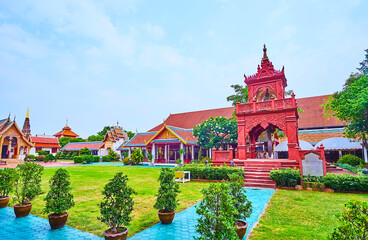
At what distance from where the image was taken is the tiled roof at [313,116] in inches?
960

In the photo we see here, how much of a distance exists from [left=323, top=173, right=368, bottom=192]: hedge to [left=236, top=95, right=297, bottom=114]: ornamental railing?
196 inches

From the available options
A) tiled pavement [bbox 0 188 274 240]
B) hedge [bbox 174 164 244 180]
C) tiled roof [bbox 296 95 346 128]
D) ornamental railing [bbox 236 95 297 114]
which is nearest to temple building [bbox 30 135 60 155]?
hedge [bbox 174 164 244 180]

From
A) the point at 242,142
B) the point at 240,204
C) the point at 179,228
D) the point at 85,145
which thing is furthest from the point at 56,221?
the point at 85,145

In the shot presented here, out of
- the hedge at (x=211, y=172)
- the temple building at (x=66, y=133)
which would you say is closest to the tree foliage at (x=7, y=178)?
the hedge at (x=211, y=172)

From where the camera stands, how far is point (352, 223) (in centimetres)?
229

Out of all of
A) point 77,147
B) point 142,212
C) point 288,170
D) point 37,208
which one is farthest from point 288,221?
point 77,147

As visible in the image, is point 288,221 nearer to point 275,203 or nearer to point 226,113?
point 275,203

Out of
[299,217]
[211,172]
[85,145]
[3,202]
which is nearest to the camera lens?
[299,217]

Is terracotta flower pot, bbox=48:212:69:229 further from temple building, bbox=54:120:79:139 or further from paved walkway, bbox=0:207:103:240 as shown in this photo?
temple building, bbox=54:120:79:139

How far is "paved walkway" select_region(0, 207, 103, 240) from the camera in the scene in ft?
13.4

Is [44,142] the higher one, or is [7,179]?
[44,142]

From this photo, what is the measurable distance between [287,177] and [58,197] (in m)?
9.02

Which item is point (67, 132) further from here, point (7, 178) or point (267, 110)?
point (267, 110)

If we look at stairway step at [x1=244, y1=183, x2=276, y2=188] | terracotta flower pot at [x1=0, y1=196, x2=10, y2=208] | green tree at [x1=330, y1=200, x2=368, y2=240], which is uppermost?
green tree at [x1=330, y1=200, x2=368, y2=240]
